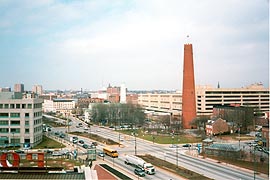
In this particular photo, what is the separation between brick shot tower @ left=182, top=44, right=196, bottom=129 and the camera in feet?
154

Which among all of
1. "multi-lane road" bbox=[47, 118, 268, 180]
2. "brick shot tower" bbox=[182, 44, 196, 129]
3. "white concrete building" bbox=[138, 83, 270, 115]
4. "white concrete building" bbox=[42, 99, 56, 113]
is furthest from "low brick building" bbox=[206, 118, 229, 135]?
"white concrete building" bbox=[42, 99, 56, 113]

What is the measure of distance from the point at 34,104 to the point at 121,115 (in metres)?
30.0

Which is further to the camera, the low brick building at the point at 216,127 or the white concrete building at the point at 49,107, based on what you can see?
the white concrete building at the point at 49,107

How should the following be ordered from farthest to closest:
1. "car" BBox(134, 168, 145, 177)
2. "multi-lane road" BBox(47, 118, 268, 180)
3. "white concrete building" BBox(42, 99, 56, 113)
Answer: "white concrete building" BBox(42, 99, 56, 113) → "car" BBox(134, 168, 145, 177) → "multi-lane road" BBox(47, 118, 268, 180)

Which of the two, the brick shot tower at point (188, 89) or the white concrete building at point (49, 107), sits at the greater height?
the brick shot tower at point (188, 89)

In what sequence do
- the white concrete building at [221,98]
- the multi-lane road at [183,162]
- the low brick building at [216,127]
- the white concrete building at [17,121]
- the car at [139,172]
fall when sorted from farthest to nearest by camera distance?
the white concrete building at [221,98] < the low brick building at [216,127] < the white concrete building at [17,121] < the car at [139,172] < the multi-lane road at [183,162]

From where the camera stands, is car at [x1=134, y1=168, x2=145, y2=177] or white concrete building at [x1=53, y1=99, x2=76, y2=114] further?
white concrete building at [x1=53, y1=99, x2=76, y2=114]

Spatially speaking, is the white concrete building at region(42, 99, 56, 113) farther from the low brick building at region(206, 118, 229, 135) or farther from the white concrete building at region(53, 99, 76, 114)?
the low brick building at region(206, 118, 229, 135)

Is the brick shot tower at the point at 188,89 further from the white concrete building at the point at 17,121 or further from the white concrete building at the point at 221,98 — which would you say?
the white concrete building at the point at 17,121

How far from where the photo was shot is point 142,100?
89875mm

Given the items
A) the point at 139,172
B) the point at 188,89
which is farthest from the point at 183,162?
the point at 188,89

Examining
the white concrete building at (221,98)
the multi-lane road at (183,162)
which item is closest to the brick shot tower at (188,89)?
the multi-lane road at (183,162)

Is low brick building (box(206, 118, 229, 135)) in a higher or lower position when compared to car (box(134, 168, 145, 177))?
higher

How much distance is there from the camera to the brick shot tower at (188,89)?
46.9 metres
